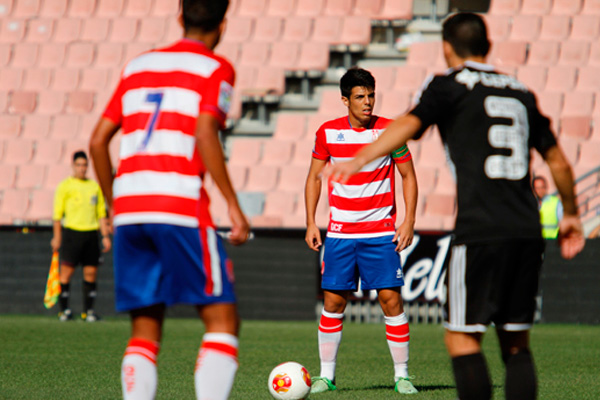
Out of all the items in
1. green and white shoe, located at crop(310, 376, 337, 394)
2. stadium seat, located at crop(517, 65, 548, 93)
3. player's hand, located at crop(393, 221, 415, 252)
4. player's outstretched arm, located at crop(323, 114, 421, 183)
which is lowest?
green and white shoe, located at crop(310, 376, 337, 394)

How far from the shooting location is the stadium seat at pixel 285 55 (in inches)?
684

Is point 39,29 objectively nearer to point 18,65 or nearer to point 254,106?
point 18,65

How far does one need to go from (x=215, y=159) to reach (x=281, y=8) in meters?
15.7

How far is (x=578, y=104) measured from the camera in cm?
1535

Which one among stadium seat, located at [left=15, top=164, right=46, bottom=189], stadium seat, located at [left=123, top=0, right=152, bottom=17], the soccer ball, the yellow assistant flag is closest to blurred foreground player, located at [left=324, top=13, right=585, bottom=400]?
the soccer ball

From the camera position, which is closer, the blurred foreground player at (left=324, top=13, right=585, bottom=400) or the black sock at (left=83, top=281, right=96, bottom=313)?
the blurred foreground player at (left=324, top=13, right=585, bottom=400)

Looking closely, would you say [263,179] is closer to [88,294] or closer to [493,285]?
[88,294]

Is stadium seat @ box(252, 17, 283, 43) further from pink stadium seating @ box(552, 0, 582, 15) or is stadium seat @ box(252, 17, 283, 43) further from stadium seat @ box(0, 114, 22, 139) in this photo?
pink stadium seating @ box(552, 0, 582, 15)

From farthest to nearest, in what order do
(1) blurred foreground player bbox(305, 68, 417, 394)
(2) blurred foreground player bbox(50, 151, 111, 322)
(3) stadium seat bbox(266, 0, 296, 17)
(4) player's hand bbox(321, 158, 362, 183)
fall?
(3) stadium seat bbox(266, 0, 296, 17)
(2) blurred foreground player bbox(50, 151, 111, 322)
(1) blurred foreground player bbox(305, 68, 417, 394)
(4) player's hand bbox(321, 158, 362, 183)

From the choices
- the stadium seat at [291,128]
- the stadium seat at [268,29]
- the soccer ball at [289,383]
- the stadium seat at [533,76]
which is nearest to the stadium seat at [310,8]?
the stadium seat at [268,29]

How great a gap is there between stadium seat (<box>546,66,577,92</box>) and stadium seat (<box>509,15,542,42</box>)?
1070mm

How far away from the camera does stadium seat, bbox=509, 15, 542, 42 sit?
16.9 meters

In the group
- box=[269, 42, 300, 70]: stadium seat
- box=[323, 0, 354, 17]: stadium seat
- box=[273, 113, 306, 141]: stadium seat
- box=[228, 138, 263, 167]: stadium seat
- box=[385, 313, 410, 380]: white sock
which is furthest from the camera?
box=[323, 0, 354, 17]: stadium seat

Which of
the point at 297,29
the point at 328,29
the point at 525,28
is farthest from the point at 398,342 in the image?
the point at 297,29
